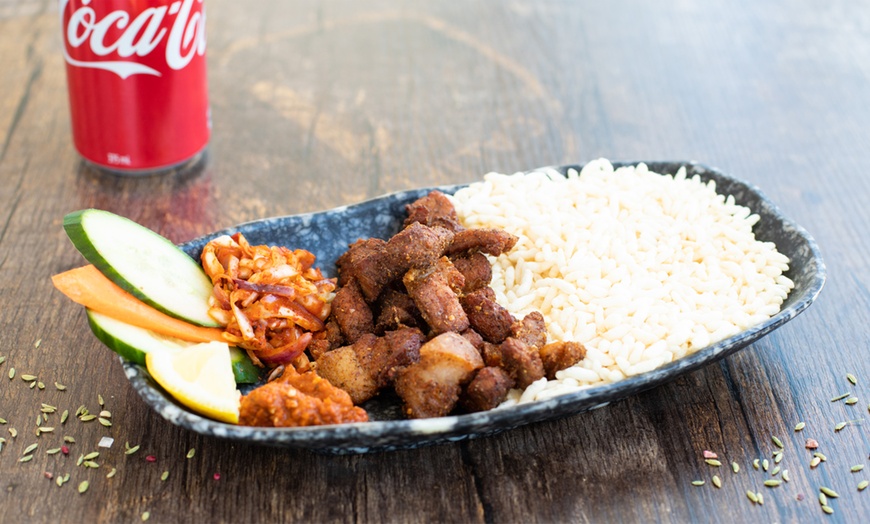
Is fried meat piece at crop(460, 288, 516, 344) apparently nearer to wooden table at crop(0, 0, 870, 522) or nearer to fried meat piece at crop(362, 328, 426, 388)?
fried meat piece at crop(362, 328, 426, 388)

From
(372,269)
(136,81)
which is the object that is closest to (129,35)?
(136,81)

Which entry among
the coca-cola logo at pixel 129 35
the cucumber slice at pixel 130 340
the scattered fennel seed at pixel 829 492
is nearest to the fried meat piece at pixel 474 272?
the cucumber slice at pixel 130 340

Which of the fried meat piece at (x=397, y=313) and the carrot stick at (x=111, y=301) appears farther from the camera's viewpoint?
the fried meat piece at (x=397, y=313)

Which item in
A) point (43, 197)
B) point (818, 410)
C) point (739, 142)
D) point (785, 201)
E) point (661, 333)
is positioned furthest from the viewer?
point (739, 142)

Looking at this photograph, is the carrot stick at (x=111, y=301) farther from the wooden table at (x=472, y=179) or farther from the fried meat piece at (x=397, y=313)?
the fried meat piece at (x=397, y=313)

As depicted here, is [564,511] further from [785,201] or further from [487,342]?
[785,201]

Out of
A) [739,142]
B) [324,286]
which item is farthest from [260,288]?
[739,142]

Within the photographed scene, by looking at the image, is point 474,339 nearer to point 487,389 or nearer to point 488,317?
point 488,317
